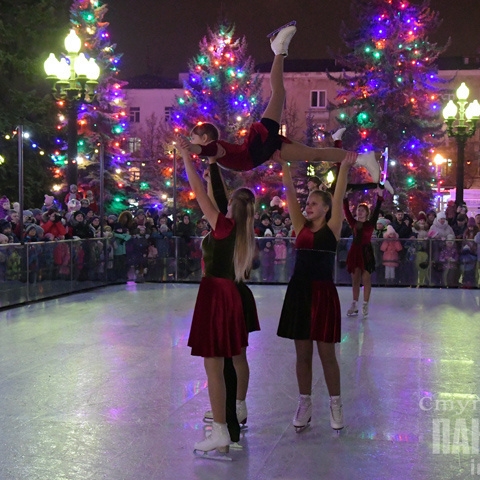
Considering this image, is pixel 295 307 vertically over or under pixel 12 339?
over

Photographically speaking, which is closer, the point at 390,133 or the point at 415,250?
the point at 415,250

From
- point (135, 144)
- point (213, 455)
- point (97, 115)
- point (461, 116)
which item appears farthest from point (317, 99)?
point (213, 455)

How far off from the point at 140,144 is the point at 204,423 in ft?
127

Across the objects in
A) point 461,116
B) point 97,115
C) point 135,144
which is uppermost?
point 135,144

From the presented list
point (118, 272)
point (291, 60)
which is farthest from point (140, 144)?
point (118, 272)

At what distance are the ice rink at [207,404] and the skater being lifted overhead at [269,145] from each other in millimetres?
1862

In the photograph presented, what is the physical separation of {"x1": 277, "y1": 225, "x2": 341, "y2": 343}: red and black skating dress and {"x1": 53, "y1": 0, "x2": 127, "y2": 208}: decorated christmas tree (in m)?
22.4

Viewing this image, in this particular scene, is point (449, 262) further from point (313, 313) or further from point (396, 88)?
point (396, 88)

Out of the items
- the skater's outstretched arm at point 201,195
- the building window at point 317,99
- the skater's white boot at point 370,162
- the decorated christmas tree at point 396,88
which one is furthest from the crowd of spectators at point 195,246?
the building window at point 317,99

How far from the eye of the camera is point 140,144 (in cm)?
4238

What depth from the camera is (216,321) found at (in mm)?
4109

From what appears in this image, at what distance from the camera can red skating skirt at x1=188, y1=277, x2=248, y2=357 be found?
4105 millimetres

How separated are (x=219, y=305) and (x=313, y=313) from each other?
0.83 metres

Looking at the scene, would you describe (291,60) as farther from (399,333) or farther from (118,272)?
(399,333)
